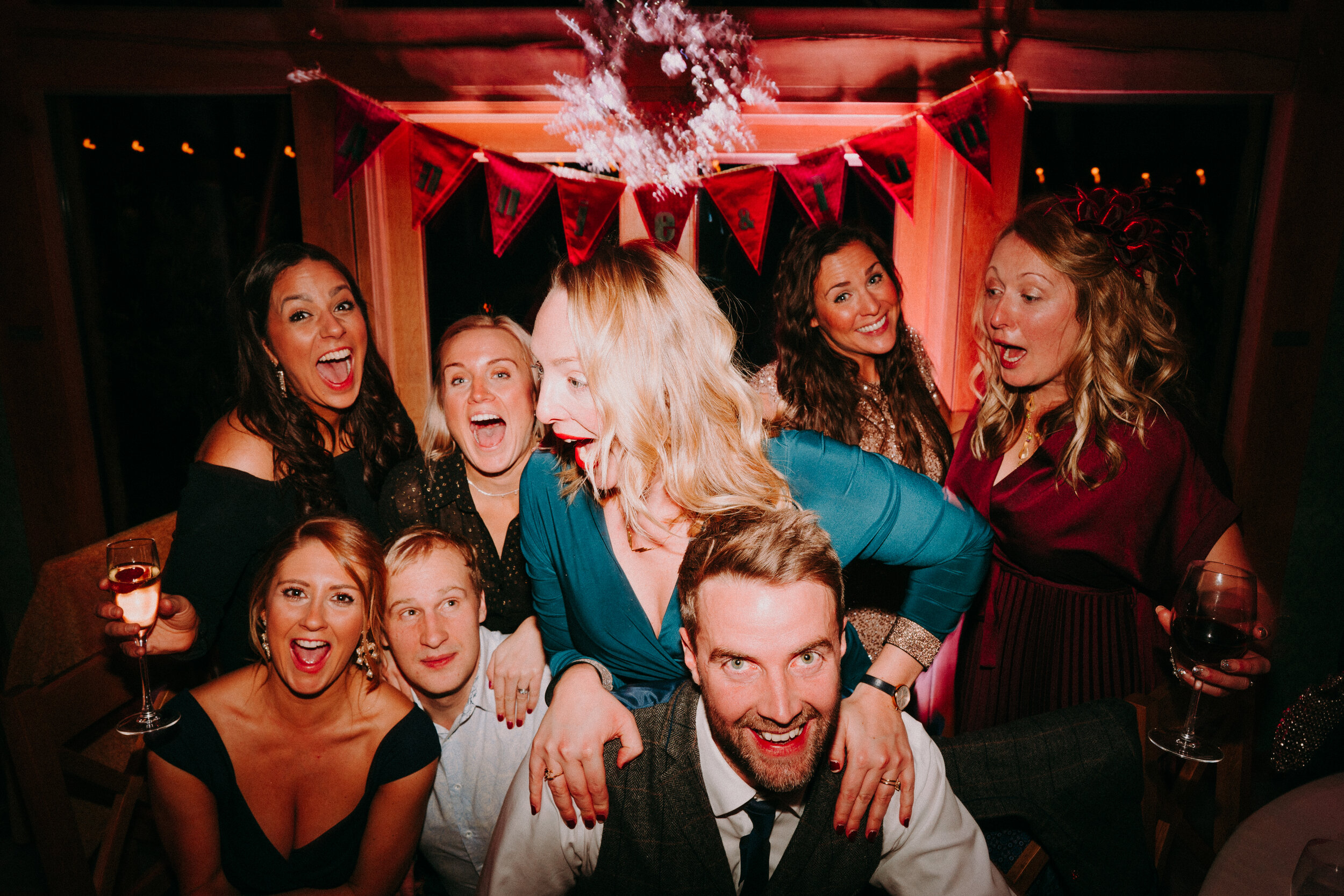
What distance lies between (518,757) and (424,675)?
1.01 feet

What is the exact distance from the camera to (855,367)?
239 centimetres

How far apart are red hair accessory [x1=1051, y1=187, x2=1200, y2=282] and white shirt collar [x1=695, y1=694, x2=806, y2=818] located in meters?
1.53

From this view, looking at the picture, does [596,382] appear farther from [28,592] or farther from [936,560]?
[28,592]

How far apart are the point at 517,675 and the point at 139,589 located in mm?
892

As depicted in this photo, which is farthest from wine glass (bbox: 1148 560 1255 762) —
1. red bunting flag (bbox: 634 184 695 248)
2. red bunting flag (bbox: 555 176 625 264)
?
red bunting flag (bbox: 555 176 625 264)

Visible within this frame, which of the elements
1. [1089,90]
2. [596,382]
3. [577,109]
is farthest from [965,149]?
[596,382]

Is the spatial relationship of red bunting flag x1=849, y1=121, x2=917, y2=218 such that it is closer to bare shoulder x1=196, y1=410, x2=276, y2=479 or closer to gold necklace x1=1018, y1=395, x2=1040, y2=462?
gold necklace x1=1018, y1=395, x2=1040, y2=462

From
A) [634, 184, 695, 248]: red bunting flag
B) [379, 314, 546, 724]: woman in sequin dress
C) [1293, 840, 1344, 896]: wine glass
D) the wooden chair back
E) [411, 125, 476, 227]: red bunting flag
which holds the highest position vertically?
[411, 125, 476, 227]: red bunting flag

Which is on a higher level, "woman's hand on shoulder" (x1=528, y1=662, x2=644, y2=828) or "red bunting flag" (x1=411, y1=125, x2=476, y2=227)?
"red bunting flag" (x1=411, y1=125, x2=476, y2=227)

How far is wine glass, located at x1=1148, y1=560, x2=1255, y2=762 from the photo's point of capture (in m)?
1.45

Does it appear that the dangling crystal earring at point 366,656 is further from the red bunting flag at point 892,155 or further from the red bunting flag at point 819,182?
the red bunting flag at point 892,155

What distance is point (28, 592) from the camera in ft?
10.3

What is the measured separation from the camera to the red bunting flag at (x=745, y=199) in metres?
2.73

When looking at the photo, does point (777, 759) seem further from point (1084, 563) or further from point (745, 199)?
point (745, 199)
